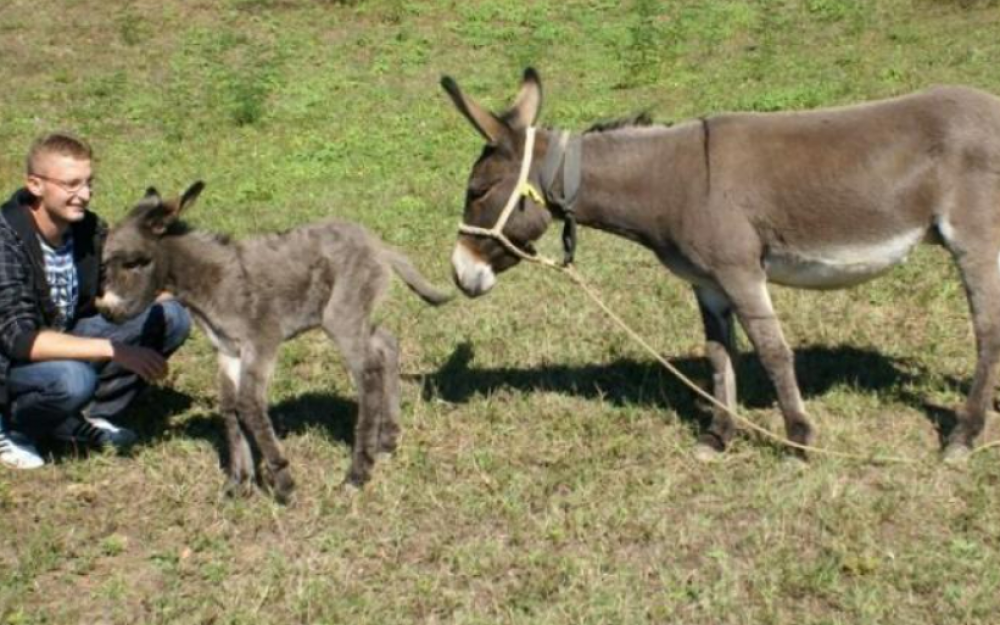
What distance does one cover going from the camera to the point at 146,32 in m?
19.0

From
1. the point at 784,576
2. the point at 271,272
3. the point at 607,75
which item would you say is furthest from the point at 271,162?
the point at 784,576

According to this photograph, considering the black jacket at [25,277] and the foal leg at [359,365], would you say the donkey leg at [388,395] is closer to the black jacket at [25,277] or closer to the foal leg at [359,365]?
the foal leg at [359,365]

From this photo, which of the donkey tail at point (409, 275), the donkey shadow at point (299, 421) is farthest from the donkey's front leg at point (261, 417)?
the donkey tail at point (409, 275)

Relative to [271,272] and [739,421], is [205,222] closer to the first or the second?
[271,272]

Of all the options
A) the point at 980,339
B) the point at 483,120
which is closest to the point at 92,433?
the point at 483,120

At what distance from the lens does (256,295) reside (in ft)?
18.9

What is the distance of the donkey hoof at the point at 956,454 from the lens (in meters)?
5.67

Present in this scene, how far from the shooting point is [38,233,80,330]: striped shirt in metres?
5.90

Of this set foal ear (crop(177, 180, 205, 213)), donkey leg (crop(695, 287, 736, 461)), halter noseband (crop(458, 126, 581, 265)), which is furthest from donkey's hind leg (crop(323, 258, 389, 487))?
donkey leg (crop(695, 287, 736, 461))

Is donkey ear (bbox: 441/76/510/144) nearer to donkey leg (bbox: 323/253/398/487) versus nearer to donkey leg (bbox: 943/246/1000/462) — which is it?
donkey leg (bbox: 323/253/398/487)

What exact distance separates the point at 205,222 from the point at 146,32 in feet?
31.5

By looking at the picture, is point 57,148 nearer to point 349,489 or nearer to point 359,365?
point 359,365

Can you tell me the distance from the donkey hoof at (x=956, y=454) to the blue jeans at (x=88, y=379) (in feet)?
13.4

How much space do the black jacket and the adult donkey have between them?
1.89 metres
